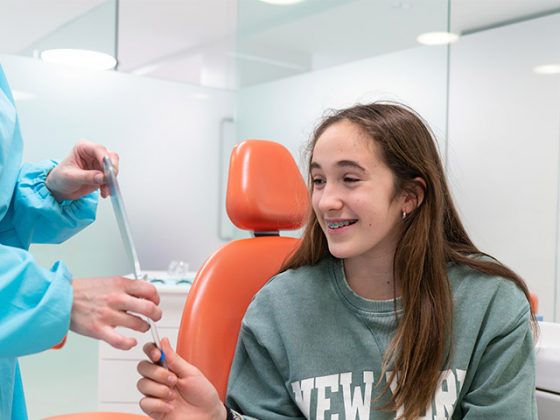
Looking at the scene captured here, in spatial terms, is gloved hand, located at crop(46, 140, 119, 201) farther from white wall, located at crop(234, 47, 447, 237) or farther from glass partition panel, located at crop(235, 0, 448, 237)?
glass partition panel, located at crop(235, 0, 448, 237)

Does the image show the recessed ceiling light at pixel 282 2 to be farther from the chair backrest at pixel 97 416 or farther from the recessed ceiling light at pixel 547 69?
the chair backrest at pixel 97 416

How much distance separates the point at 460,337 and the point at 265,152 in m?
0.55

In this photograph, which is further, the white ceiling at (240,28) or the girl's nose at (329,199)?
the white ceiling at (240,28)

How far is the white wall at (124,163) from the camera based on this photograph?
248 cm

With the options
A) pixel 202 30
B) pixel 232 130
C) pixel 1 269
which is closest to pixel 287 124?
pixel 232 130

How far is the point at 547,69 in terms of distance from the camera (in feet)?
9.72

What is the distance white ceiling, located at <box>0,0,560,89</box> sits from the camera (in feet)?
8.23

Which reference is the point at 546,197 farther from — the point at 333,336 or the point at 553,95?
the point at 333,336

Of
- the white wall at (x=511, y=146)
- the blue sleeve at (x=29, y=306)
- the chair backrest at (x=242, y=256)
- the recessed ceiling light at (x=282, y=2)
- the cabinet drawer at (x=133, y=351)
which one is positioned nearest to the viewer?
the blue sleeve at (x=29, y=306)

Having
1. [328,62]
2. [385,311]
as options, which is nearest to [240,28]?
[328,62]

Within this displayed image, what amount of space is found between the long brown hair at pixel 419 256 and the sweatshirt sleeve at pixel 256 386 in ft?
0.58

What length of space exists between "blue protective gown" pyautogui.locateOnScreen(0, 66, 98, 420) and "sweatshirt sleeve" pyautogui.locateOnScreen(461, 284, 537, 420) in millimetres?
670

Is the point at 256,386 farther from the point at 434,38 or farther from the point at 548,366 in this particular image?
the point at 434,38

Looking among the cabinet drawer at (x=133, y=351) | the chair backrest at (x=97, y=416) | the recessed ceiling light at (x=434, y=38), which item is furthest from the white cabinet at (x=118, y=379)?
the recessed ceiling light at (x=434, y=38)
